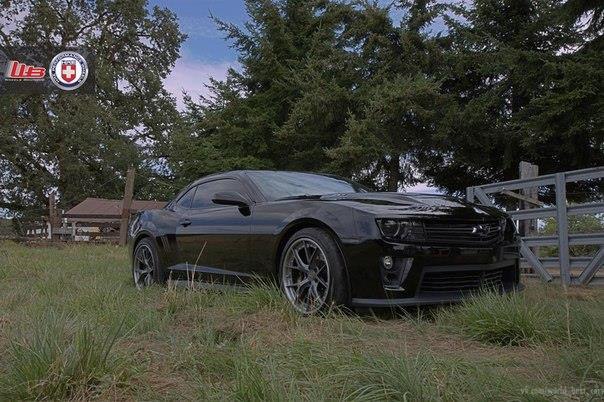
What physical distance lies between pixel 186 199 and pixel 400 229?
3.09m

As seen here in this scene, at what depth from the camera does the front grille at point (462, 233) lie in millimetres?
4070

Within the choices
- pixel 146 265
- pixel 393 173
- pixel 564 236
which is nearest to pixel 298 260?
pixel 146 265

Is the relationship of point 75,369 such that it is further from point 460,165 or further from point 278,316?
point 460,165

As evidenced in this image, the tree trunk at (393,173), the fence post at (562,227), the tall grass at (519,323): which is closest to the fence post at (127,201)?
the tree trunk at (393,173)

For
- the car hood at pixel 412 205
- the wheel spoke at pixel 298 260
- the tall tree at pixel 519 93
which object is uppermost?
the tall tree at pixel 519 93

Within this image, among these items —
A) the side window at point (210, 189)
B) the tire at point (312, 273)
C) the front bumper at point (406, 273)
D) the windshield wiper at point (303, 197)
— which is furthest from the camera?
the side window at point (210, 189)

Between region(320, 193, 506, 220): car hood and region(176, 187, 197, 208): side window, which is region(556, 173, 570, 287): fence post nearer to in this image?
region(320, 193, 506, 220): car hood

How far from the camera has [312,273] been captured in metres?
4.25

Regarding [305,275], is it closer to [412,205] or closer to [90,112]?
[412,205]

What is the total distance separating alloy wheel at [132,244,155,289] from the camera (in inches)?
245

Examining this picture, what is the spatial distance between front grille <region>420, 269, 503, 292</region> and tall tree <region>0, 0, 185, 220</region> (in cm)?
3203

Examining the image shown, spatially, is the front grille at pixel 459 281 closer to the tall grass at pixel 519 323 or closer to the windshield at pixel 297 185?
the tall grass at pixel 519 323

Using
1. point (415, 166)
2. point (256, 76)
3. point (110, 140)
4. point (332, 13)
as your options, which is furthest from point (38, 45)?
point (415, 166)

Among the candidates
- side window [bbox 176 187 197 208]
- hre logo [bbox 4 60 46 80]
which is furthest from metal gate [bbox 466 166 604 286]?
hre logo [bbox 4 60 46 80]
